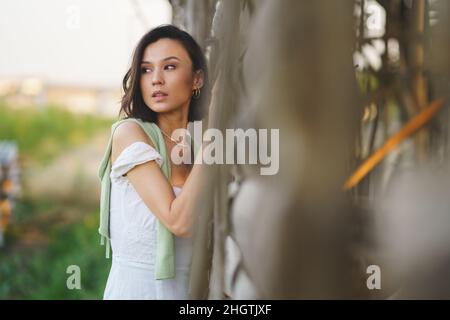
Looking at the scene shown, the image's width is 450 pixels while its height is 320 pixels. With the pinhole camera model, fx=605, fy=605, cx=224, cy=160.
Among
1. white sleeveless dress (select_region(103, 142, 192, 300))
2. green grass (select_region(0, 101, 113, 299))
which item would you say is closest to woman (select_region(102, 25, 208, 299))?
white sleeveless dress (select_region(103, 142, 192, 300))

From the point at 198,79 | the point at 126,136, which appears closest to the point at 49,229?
the point at 126,136

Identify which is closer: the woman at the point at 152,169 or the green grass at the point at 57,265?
the woman at the point at 152,169

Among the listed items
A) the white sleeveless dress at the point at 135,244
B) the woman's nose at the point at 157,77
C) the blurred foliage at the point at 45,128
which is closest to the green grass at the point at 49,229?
the blurred foliage at the point at 45,128

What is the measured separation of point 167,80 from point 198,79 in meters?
0.09

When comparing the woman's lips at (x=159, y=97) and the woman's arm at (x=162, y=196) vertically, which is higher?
the woman's lips at (x=159, y=97)

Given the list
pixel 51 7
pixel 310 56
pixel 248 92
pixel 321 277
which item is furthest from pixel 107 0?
pixel 321 277

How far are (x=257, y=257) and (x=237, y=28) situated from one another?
42cm

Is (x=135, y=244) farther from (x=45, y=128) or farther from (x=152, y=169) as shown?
(x=45, y=128)

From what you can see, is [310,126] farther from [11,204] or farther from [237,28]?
[11,204]

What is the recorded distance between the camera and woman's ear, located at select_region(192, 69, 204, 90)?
147 cm

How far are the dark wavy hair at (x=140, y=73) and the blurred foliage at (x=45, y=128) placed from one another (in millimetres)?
99

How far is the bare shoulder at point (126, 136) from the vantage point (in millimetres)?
1506

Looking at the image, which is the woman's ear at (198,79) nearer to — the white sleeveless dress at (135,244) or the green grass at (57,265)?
the white sleeveless dress at (135,244)

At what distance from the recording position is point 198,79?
58.5 inches
